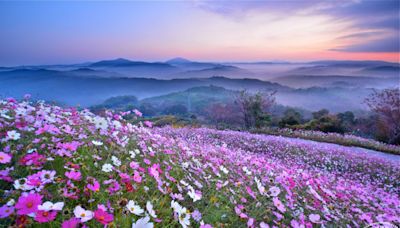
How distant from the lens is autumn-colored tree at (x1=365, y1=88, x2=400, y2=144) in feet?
69.4

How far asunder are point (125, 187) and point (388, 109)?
24814 millimetres

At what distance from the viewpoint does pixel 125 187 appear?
2.22 m

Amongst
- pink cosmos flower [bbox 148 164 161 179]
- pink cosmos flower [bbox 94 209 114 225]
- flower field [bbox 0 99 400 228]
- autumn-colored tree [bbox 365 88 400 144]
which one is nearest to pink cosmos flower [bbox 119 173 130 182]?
flower field [bbox 0 99 400 228]

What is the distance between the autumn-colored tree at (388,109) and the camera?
21142mm

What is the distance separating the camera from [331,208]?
137 inches

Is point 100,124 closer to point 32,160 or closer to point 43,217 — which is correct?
point 32,160

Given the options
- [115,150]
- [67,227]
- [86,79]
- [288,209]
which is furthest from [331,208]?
[86,79]

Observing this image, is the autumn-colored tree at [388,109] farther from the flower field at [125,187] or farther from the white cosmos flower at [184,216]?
the white cosmos flower at [184,216]

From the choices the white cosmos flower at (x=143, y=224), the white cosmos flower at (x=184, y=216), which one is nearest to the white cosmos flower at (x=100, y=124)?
the white cosmos flower at (x=184, y=216)

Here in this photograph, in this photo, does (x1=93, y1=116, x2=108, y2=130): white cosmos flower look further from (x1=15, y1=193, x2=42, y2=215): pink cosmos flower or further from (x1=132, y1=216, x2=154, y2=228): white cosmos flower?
(x1=132, y1=216, x2=154, y2=228): white cosmos flower

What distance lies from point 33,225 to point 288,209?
2.41 m

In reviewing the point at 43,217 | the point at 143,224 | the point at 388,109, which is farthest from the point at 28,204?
the point at 388,109

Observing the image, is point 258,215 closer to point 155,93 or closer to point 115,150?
point 115,150

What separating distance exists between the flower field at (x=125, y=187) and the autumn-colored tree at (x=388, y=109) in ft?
62.8
